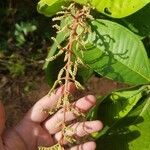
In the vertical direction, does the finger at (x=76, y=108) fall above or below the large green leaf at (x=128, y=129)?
above

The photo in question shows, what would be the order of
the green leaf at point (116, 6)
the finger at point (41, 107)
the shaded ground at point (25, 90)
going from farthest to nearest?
the shaded ground at point (25, 90) → the finger at point (41, 107) → the green leaf at point (116, 6)

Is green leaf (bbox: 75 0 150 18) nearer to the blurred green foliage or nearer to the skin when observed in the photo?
the skin

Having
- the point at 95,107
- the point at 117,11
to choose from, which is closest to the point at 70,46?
the point at 117,11

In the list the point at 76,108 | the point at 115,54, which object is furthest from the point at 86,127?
the point at 115,54

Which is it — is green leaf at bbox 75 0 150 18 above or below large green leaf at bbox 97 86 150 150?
above

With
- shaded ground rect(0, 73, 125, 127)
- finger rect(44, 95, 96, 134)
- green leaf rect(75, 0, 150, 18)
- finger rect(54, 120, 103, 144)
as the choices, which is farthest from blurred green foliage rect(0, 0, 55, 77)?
green leaf rect(75, 0, 150, 18)

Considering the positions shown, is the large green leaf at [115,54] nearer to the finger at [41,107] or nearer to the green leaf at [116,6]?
the green leaf at [116,6]

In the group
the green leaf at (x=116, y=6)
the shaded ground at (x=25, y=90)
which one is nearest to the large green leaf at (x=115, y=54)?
the green leaf at (x=116, y=6)

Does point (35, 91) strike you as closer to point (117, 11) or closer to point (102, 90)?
point (102, 90)
